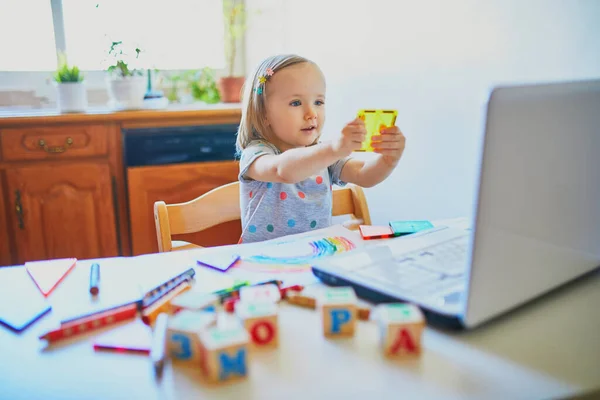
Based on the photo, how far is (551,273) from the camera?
63 cm

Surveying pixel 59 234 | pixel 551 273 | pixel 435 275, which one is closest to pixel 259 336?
pixel 435 275

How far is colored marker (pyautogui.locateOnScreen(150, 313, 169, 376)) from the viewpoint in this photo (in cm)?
49

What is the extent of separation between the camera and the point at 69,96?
2.07 metres

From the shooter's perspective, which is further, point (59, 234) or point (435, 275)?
point (59, 234)

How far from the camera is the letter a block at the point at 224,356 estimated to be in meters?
0.47

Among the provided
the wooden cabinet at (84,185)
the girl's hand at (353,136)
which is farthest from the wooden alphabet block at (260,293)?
the wooden cabinet at (84,185)

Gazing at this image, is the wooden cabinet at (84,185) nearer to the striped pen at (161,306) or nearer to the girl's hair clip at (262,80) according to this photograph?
the girl's hair clip at (262,80)

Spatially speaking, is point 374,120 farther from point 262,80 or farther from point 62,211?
point 62,211

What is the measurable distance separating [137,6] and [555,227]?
7.90ft

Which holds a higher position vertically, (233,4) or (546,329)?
(233,4)

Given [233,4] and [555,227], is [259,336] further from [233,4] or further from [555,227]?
[233,4]

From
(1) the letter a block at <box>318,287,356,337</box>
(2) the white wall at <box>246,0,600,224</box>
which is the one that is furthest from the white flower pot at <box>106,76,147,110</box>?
(1) the letter a block at <box>318,287,356,337</box>

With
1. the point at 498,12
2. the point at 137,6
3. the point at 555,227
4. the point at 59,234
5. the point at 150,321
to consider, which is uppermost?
the point at 137,6

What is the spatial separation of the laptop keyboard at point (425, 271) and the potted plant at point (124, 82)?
1.68 m
